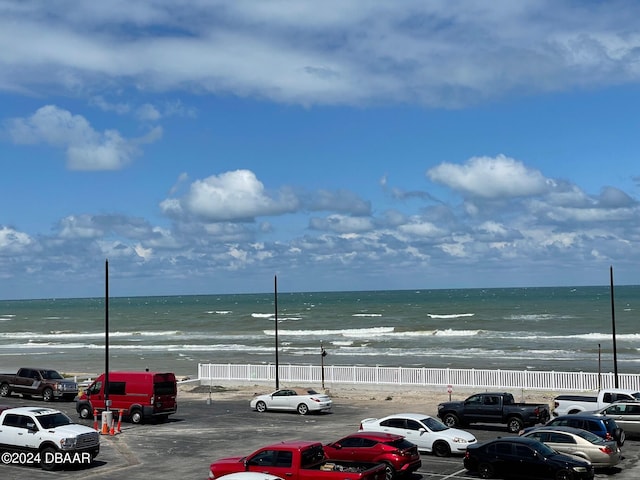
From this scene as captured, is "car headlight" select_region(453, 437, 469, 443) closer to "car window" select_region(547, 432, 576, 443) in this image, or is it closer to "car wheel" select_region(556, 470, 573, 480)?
"car window" select_region(547, 432, 576, 443)

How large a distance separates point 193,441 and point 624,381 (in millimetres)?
21026

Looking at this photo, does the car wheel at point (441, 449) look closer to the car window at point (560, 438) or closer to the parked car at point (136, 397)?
the car window at point (560, 438)

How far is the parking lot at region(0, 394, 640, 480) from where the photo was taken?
75.8 ft

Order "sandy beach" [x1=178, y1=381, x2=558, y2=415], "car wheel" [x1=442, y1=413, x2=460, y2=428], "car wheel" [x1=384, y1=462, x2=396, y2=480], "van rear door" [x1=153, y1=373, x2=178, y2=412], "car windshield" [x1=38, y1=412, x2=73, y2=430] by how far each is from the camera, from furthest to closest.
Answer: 1. "sandy beach" [x1=178, y1=381, x2=558, y2=415]
2. "van rear door" [x1=153, y1=373, x2=178, y2=412]
3. "car wheel" [x1=442, y1=413, x2=460, y2=428]
4. "car windshield" [x1=38, y1=412, x2=73, y2=430]
5. "car wheel" [x1=384, y1=462, x2=396, y2=480]

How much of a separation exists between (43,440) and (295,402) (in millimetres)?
14350

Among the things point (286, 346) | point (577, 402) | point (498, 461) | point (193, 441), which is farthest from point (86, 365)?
point (498, 461)

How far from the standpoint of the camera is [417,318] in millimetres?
143750

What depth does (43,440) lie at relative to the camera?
23.9 m

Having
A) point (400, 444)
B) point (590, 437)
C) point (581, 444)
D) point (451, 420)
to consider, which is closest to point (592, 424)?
point (590, 437)

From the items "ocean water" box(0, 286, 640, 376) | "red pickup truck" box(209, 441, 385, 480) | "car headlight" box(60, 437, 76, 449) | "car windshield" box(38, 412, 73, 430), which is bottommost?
"ocean water" box(0, 286, 640, 376)

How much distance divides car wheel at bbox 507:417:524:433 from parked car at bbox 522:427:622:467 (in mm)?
6510

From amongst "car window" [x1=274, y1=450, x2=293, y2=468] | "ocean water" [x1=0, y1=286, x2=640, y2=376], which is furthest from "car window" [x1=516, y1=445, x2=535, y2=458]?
"ocean water" [x1=0, y1=286, x2=640, y2=376]

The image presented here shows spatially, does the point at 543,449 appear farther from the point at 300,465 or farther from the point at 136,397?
the point at 136,397

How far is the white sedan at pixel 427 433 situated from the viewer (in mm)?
25078
